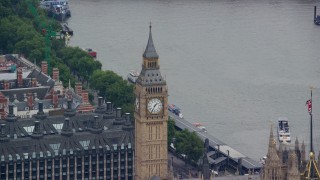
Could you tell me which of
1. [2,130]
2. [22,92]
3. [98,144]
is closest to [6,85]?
[22,92]

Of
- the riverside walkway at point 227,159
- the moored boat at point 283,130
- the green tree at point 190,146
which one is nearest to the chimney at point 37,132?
the green tree at point 190,146

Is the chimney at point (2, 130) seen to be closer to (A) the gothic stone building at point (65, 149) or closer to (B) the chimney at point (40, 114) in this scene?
(A) the gothic stone building at point (65, 149)

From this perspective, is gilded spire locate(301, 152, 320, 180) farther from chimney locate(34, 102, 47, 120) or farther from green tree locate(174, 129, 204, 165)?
chimney locate(34, 102, 47, 120)

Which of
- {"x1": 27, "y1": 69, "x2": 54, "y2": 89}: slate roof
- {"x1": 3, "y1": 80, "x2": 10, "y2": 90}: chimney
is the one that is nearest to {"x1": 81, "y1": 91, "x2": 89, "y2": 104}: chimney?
{"x1": 27, "y1": 69, "x2": 54, "y2": 89}: slate roof

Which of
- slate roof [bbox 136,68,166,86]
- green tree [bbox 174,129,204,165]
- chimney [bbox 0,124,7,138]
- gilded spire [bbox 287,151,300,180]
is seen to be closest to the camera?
gilded spire [bbox 287,151,300,180]

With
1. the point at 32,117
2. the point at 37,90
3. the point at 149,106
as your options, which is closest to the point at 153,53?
the point at 149,106

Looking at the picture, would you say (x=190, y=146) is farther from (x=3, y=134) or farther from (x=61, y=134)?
(x=3, y=134)
